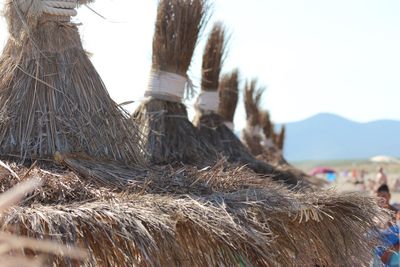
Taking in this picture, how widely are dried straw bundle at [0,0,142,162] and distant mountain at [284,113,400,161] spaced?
13272cm

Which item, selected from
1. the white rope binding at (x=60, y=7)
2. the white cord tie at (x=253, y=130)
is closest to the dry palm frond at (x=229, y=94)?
the white cord tie at (x=253, y=130)

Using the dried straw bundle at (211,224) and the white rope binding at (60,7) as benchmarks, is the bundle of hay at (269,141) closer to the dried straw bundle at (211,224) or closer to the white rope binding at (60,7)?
the dried straw bundle at (211,224)

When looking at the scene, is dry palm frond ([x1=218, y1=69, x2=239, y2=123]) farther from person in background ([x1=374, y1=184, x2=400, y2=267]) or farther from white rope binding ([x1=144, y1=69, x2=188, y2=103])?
person in background ([x1=374, y1=184, x2=400, y2=267])

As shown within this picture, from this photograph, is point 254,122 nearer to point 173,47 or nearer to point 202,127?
point 202,127

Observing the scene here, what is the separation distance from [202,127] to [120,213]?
3708 mm

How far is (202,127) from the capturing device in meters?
5.86

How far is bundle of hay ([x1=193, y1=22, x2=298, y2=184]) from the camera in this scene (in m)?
5.82

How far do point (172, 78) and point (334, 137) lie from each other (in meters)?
169

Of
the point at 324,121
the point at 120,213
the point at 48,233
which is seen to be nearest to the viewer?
the point at 48,233

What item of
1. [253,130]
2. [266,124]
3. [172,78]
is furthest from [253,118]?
[172,78]

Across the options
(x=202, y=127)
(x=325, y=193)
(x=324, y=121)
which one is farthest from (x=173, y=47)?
(x=324, y=121)

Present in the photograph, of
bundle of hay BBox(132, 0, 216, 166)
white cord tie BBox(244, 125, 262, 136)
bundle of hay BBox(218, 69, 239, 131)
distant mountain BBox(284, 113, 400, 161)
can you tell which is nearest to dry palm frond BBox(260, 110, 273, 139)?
white cord tie BBox(244, 125, 262, 136)

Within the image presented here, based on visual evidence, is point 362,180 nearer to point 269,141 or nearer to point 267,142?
point 269,141

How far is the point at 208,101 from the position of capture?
6273 mm
